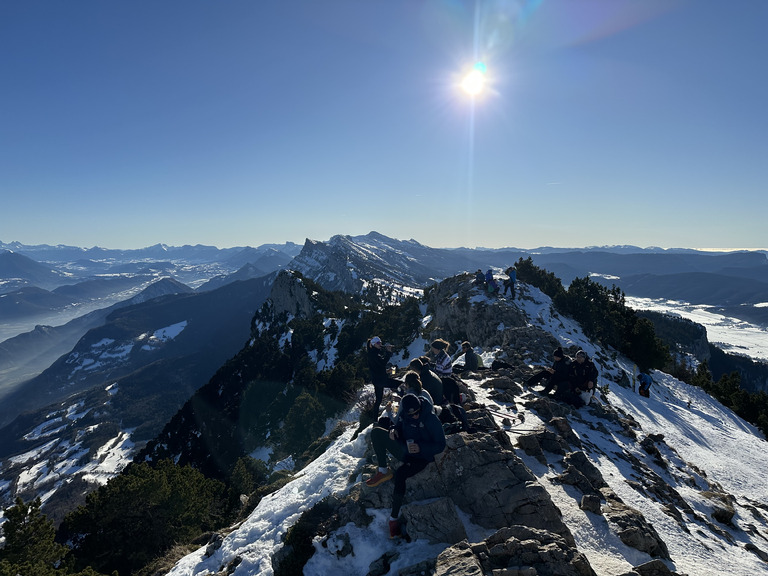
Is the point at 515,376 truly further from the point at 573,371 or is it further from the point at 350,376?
the point at 350,376

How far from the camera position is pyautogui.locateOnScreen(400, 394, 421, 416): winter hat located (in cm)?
908

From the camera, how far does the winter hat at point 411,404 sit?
29.8 feet

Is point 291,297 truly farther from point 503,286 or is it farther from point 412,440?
point 412,440

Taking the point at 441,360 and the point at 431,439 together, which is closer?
the point at 431,439

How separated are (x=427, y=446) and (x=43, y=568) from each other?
1545 centimetres

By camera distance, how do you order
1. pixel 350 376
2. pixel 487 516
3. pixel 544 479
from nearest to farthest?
pixel 487 516 → pixel 544 479 → pixel 350 376

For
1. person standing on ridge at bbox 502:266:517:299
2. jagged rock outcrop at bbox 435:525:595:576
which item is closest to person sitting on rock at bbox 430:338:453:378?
jagged rock outcrop at bbox 435:525:595:576

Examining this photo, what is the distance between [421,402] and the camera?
30.5 feet

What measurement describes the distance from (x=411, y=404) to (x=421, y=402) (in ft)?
0.98

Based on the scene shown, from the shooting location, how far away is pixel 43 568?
1287 centimetres

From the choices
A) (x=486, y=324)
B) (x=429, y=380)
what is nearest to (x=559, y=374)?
(x=429, y=380)

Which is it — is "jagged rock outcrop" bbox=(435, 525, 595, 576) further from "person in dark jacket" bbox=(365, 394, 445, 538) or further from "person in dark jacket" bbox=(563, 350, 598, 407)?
"person in dark jacket" bbox=(563, 350, 598, 407)

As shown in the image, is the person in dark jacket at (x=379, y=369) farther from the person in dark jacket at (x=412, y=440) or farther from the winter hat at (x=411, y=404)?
the winter hat at (x=411, y=404)

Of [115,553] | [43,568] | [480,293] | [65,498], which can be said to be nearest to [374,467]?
[43,568]
